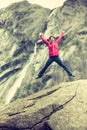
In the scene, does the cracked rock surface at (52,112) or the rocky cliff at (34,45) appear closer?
the cracked rock surface at (52,112)

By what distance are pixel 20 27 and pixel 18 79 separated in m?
31.0

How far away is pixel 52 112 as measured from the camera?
2344cm

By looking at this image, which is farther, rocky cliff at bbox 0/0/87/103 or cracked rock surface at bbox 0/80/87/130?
rocky cliff at bbox 0/0/87/103

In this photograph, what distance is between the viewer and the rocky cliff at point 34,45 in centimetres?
11544

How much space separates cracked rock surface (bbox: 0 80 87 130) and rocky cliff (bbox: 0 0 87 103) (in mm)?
86125

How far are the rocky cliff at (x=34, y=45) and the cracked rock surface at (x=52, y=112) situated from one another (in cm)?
8613

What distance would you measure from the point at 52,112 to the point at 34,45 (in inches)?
4618

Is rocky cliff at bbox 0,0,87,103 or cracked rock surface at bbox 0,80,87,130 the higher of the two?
cracked rock surface at bbox 0,80,87,130

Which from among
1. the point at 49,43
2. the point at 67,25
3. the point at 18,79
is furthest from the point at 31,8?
the point at 49,43

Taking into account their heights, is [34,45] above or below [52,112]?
below

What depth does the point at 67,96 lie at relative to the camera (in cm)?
2402

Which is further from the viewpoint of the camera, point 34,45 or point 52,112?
point 34,45

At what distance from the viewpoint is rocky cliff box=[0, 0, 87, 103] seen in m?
115

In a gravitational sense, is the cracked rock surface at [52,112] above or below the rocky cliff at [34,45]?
above
